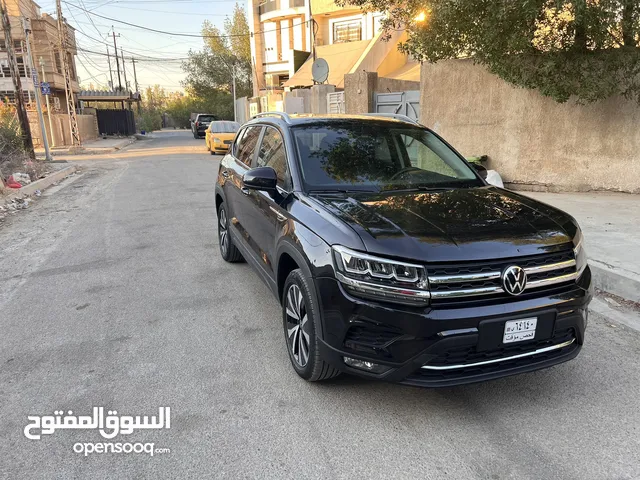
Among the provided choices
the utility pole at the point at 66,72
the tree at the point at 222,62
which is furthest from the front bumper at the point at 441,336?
the tree at the point at 222,62

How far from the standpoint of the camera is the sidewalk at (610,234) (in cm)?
472

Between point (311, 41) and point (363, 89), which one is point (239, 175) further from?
point (311, 41)

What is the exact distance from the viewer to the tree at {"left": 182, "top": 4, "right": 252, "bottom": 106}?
180 feet

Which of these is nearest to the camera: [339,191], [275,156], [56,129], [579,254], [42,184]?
[579,254]

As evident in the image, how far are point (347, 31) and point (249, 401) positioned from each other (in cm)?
3045

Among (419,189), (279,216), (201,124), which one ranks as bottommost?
(279,216)

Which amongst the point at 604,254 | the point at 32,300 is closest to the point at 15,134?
the point at 32,300

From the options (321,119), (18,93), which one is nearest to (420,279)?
(321,119)

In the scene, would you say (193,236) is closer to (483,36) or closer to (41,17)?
(483,36)

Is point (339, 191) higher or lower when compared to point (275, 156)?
lower

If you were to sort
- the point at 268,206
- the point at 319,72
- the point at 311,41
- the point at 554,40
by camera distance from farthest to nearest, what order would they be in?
the point at 311,41 → the point at 319,72 → the point at 554,40 → the point at 268,206

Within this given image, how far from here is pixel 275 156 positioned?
4246mm

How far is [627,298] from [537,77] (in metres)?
5.26

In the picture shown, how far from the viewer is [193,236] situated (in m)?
7.41
